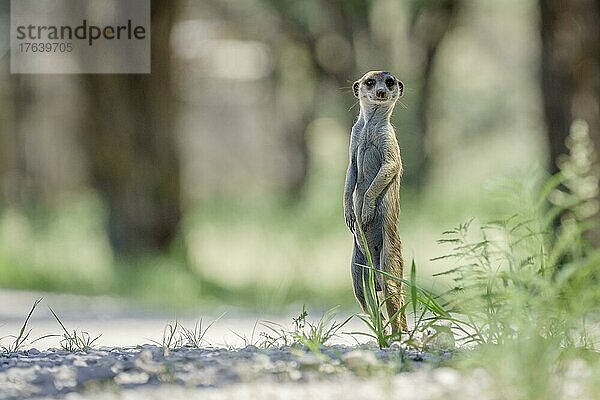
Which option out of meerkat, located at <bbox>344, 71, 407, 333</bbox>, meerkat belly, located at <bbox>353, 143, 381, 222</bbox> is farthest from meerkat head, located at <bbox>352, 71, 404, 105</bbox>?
meerkat belly, located at <bbox>353, 143, 381, 222</bbox>

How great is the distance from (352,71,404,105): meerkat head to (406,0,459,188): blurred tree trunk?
35.0 ft

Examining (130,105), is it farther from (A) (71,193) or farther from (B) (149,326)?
(A) (71,193)

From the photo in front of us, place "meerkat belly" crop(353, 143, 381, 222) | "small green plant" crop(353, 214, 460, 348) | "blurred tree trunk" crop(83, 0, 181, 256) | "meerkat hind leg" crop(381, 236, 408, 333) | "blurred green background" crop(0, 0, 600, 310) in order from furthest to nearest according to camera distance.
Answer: "blurred tree trunk" crop(83, 0, 181, 256) < "blurred green background" crop(0, 0, 600, 310) < "meerkat belly" crop(353, 143, 381, 222) < "meerkat hind leg" crop(381, 236, 408, 333) < "small green plant" crop(353, 214, 460, 348)

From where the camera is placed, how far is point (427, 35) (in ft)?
52.4

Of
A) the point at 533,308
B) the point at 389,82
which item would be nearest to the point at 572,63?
the point at 389,82

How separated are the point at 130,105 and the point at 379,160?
22.3 feet

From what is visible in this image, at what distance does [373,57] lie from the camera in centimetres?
1564

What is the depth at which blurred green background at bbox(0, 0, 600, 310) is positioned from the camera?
1019 centimetres

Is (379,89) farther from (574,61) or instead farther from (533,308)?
(574,61)

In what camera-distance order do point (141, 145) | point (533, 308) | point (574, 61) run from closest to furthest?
point (533, 308)
point (574, 61)
point (141, 145)

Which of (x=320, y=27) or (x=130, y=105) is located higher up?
(x=320, y=27)

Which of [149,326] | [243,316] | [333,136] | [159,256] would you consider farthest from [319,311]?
[333,136]

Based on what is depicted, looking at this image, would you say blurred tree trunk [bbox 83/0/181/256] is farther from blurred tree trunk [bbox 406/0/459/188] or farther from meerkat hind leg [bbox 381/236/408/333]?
meerkat hind leg [bbox 381/236/408/333]

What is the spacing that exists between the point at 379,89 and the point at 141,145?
6778 mm
